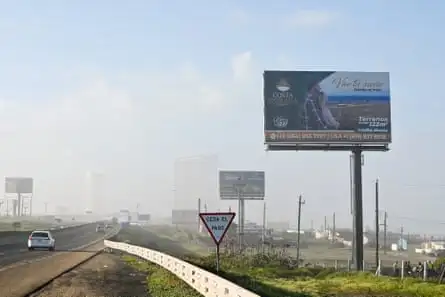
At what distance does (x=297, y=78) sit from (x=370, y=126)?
6.67 m

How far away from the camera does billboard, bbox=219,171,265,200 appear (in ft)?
383

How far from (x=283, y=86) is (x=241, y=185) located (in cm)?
6770

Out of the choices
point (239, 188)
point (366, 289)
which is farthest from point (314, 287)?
point (239, 188)

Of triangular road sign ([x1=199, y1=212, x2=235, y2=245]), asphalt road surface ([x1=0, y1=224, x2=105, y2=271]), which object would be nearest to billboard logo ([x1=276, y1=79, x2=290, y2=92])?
asphalt road surface ([x1=0, y1=224, x2=105, y2=271])

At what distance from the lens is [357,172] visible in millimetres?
49188

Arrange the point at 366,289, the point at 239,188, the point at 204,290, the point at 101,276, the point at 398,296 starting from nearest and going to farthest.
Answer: the point at 204,290 → the point at 398,296 → the point at 366,289 → the point at 101,276 → the point at 239,188

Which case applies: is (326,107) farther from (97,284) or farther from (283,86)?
(97,284)

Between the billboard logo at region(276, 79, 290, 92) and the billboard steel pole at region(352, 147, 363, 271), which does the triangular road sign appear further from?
the billboard logo at region(276, 79, 290, 92)

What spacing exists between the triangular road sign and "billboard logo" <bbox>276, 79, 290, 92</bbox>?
29755mm

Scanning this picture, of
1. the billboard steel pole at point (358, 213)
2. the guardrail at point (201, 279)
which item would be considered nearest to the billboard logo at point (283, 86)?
the billboard steel pole at point (358, 213)

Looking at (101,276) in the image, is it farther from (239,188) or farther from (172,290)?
(239,188)

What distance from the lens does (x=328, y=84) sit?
166 ft

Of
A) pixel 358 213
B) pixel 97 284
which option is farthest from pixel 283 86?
pixel 97 284

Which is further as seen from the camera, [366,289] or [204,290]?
[366,289]
